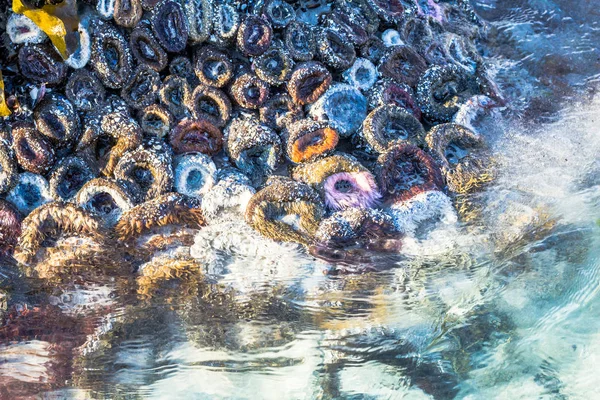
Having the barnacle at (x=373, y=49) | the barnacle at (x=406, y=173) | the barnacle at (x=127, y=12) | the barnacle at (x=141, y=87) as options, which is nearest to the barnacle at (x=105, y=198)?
the barnacle at (x=141, y=87)

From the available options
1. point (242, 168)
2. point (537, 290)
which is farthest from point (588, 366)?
point (242, 168)

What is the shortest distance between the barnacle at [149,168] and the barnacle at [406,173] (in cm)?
100

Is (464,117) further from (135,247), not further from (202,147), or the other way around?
(135,247)

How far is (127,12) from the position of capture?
9.24 ft

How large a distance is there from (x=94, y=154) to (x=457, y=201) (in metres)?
1.77

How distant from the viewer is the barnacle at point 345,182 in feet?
8.92

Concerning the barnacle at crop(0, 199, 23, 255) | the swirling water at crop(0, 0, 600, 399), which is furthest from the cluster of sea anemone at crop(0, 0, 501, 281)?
the swirling water at crop(0, 0, 600, 399)

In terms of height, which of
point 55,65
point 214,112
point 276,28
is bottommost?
point 214,112

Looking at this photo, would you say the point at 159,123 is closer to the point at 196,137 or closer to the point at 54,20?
the point at 196,137

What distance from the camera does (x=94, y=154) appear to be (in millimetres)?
2797

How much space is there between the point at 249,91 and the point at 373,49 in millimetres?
760

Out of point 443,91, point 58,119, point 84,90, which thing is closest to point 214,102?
point 84,90

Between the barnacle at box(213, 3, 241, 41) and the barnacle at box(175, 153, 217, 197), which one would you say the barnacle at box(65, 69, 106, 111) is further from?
the barnacle at box(213, 3, 241, 41)

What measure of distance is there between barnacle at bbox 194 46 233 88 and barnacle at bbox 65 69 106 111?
0.49 m
